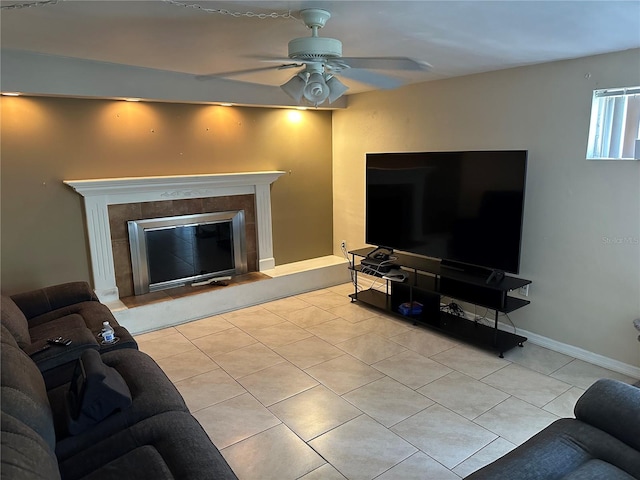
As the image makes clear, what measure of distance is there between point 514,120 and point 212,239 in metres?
3.26

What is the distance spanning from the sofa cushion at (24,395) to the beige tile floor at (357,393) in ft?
3.30

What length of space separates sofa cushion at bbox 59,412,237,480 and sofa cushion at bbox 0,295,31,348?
1.14 meters

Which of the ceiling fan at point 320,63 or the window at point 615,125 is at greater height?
the ceiling fan at point 320,63

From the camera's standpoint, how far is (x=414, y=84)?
450 centimetres

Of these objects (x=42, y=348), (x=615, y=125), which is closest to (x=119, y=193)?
(x=42, y=348)

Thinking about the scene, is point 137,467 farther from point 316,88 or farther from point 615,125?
point 615,125

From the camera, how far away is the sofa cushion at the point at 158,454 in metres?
1.70

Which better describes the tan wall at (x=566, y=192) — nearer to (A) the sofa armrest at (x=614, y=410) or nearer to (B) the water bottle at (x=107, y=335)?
(A) the sofa armrest at (x=614, y=410)

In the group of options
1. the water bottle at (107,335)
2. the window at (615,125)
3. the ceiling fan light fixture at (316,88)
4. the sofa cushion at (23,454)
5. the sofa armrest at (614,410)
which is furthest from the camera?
the window at (615,125)

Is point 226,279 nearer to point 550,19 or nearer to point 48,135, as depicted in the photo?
point 48,135

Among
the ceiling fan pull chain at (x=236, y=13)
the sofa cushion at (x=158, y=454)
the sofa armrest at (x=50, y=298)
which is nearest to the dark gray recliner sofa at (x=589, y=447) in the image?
the sofa cushion at (x=158, y=454)

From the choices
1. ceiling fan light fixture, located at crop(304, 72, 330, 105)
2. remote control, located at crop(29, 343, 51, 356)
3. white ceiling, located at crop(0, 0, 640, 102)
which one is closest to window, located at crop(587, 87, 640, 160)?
white ceiling, located at crop(0, 0, 640, 102)

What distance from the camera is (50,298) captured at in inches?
134

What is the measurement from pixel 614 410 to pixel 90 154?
437 centimetres
